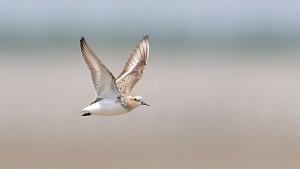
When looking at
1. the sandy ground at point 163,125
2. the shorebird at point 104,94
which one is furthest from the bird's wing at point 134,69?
the sandy ground at point 163,125

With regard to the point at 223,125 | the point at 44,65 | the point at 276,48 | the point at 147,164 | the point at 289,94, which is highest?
the point at 276,48

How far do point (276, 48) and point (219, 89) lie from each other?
21868 millimetres

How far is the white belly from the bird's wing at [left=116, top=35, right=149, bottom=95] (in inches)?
17.4

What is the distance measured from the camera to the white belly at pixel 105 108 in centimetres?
1043

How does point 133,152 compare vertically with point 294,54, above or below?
below

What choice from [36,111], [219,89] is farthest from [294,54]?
[36,111]

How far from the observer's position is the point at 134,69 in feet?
39.3

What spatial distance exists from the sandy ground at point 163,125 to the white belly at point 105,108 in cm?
680

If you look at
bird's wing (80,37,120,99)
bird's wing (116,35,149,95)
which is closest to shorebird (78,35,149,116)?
bird's wing (80,37,120,99)

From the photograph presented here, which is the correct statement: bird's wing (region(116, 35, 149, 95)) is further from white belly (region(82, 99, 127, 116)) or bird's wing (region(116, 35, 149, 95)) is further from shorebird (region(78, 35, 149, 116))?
white belly (region(82, 99, 127, 116))

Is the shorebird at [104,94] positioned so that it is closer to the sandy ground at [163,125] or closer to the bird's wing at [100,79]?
the bird's wing at [100,79]

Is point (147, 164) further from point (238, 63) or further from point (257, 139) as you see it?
point (238, 63)

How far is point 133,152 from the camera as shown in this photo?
64.0ft

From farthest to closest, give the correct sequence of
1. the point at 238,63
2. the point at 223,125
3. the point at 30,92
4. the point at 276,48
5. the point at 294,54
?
1. the point at 276,48
2. the point at 294,54
3. the point at 238,63
4. the point at 30,92
5. the point at 223,125
